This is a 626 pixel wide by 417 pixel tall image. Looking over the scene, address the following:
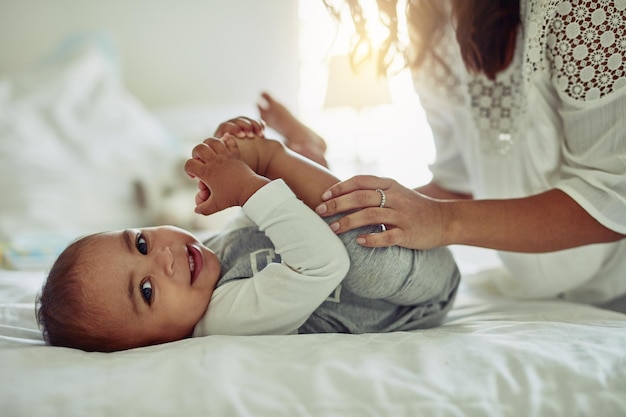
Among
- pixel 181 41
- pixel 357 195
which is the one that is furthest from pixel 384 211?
pixel 181 41

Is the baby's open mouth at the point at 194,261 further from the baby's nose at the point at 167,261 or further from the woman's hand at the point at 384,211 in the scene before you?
the woman's hand at the point at 384,211

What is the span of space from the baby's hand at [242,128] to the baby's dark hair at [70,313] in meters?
0.27

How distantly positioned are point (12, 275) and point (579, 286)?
41.7 inches

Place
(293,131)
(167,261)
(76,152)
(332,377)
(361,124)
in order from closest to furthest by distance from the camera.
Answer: (332,377)
(167,261)
(293,131)
(76,152)
(361,124)

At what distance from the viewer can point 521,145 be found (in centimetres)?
97

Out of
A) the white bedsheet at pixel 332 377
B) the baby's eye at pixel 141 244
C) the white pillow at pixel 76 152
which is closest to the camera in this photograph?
the white bedsheet at pixel 332 377

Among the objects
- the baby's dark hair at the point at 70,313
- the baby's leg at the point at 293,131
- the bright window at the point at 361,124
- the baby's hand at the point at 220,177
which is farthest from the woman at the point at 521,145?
the bright window at the point at 361,124

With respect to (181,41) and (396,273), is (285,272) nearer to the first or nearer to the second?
(396,273)

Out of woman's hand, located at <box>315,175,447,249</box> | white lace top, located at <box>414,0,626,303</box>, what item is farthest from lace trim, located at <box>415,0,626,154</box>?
woman's hand, located at <box>315,175,447,249</box>

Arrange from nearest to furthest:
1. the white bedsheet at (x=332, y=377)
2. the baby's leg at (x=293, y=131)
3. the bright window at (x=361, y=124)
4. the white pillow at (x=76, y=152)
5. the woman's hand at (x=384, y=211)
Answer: the white bedsheet at (x=332, y=377) < the woman's hand at (x=384, y=211) < the baby's leg at (x=293, y=131) < the white pillow at (x=76, y=152) < the bright window at (x=361, y=124)

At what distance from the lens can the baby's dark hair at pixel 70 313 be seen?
2.41ft

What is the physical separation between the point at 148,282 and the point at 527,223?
0.53 metres

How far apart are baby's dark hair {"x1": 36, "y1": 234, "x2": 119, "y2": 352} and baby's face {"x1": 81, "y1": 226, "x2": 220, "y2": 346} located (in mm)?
12

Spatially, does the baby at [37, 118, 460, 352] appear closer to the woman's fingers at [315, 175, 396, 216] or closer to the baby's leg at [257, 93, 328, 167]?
the woman's fingers at [315, 175, 396, 216]
